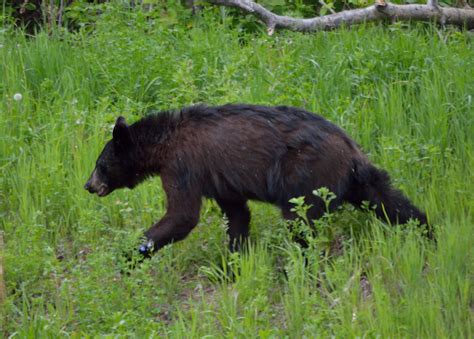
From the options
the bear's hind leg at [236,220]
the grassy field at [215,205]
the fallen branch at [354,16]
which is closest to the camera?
the grassy field at [215,205]

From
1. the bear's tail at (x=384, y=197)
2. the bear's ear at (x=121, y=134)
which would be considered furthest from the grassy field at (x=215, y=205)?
the bear's ear at (x=121, y=134)

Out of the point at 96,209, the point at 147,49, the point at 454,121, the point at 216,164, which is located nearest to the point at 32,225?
the point at 96,209

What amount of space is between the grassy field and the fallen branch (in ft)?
0.46

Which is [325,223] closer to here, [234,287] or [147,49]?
[234,287]

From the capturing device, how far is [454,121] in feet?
26.2

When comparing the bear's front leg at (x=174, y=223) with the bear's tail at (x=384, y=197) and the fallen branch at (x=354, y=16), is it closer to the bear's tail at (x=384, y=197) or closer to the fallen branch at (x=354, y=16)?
the bear's tail at (x=384, y=197)

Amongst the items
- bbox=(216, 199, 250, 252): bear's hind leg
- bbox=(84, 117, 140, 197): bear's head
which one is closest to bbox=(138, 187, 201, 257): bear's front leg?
bbox=(216, 199, 250, 252): bear's hind leg

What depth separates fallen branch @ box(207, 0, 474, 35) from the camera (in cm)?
945

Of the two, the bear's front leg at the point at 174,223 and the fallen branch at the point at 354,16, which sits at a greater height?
the fallen branch at the point at 354,16

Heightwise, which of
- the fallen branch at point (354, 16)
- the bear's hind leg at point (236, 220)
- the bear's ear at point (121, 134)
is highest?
the fallen branch at point (354, 16)

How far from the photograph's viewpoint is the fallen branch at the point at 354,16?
9453 mm

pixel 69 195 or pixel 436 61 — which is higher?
pixel 436 61

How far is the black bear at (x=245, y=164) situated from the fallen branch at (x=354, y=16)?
2703 mm

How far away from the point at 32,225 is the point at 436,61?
3758 mm
